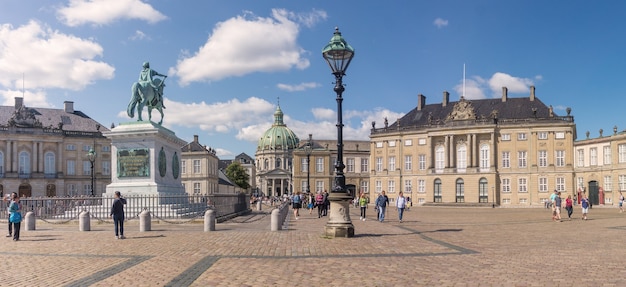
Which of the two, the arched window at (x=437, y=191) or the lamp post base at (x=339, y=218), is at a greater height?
the lamp post base at (x=339, y=218)

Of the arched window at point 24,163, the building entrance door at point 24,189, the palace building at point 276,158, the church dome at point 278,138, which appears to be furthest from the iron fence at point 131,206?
the church dome at point 278,138

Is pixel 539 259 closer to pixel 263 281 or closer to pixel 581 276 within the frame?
pixel 581 276

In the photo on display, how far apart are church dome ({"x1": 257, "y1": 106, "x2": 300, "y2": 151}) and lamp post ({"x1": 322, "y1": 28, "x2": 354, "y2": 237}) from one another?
13591 centimetres

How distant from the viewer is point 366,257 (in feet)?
41.0

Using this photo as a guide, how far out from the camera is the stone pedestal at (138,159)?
24688 mm

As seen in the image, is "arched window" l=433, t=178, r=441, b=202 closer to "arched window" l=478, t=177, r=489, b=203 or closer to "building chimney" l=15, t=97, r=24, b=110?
"arched window" l=478, t=177, r=489, b=203

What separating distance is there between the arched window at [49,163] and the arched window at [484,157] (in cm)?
5509

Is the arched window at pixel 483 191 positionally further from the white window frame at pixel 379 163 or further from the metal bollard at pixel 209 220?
the metal bollard at pixel 209 220

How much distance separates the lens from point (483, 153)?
67.4 metres

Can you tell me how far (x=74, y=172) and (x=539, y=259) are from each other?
7218cm

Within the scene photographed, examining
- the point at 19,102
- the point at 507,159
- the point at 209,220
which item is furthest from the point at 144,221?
the point at 19,102

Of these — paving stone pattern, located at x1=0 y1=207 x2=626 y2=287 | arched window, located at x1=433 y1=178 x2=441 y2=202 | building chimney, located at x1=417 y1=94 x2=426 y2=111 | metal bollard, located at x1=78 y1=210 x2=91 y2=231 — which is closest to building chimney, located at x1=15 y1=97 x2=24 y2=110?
building chimney, located at x1=417 y1=94 x2=426 y2=111

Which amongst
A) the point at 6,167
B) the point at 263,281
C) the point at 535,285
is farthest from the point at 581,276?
the point at 6,167

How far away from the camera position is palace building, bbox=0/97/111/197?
226 ft
